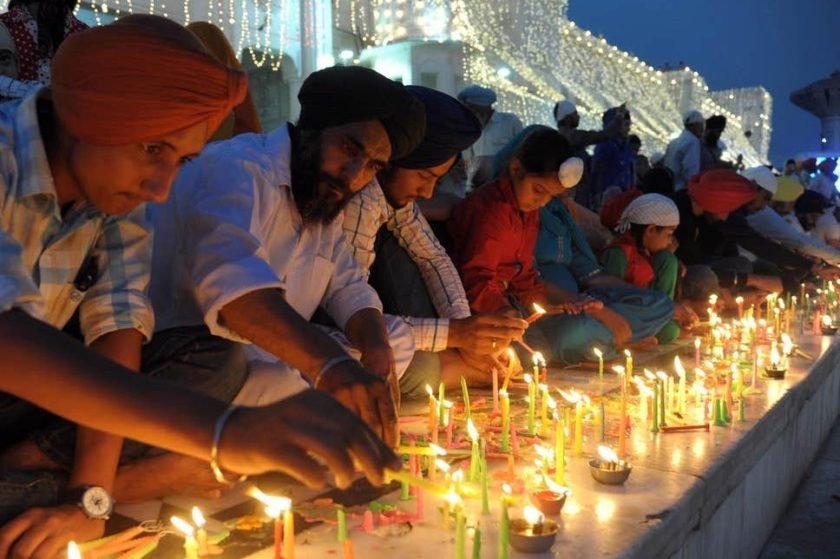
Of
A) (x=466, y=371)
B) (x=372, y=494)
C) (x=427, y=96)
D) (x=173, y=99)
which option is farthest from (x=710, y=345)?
(x=173, y=99)

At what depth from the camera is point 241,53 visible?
10852 millimetres

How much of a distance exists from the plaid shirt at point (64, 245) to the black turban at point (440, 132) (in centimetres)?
144

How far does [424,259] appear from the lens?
370 centimetres

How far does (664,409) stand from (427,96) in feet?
5.37

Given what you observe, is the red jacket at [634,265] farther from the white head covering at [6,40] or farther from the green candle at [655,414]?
the white head covering at [6,40]

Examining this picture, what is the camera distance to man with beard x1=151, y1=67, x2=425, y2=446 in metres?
2.00

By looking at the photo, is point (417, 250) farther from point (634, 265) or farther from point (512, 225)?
point (634, 265)

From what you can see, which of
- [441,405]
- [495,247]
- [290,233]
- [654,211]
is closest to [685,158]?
[654,211]

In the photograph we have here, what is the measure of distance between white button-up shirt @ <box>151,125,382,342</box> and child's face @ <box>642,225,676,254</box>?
2928 millimetres

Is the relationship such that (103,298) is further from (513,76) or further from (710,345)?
(513,76)

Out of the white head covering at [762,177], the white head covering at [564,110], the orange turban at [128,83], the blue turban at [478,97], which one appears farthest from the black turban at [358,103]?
the white head covering at [762,177]

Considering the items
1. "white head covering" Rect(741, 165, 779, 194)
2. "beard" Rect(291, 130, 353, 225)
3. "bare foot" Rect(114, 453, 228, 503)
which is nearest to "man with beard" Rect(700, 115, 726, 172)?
"white head covering" Rect(741, 165, 779, 194)

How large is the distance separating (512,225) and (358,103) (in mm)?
1658

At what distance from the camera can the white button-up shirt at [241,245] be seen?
2049 millimetres
